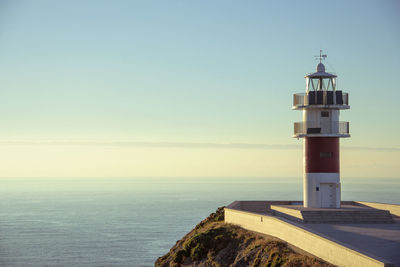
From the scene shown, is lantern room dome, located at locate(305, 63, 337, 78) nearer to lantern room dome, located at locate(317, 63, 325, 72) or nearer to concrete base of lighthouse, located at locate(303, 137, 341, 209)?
lantern room dome, located at locate(317, 63, 325, 72)

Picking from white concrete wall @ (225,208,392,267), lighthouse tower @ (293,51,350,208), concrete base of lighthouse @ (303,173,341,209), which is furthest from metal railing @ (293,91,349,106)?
white concrete wall @ (225,208,392,267)

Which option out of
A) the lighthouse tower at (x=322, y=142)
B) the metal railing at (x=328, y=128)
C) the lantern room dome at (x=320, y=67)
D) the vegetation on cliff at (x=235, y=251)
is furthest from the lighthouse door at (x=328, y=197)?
the lantern room dome at (x=320, y=67)

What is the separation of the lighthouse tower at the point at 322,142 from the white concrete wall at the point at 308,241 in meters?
5.11

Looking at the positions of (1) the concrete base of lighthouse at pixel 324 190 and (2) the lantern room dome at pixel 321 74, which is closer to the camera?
(1) the concrete base of lighthouse at pixel 324 190

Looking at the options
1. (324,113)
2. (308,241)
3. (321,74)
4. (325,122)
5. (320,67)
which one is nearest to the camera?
(308,241)

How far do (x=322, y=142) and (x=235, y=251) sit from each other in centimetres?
963

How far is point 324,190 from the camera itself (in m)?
32.1

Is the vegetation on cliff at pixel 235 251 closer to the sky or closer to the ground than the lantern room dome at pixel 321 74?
closer to the ground

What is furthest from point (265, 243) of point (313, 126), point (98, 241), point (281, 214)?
point (98, 241)

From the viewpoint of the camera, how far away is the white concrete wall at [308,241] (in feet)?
53.7

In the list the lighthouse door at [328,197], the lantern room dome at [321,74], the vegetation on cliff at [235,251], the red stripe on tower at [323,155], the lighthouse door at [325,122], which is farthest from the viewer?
the lantern room dome at [321,74]

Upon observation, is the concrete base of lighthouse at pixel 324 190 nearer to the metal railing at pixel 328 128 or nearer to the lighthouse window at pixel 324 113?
the metal railing at pixel 328 128

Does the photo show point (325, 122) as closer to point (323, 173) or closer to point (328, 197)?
point (323, 173)

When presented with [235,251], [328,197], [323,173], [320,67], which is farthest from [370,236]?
[320,67]
